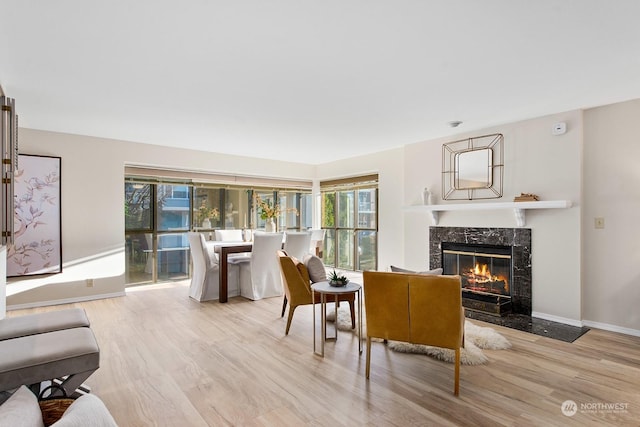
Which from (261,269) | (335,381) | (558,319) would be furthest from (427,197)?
(335,381)

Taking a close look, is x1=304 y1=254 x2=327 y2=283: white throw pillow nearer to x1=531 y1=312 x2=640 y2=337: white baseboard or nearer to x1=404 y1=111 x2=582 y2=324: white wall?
x1=404 y1=111 x2=582 y2=324: white wall

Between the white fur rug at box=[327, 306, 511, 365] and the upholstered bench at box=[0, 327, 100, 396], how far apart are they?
233cm

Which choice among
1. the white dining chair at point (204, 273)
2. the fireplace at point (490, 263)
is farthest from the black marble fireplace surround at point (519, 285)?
the white dining chair at point (204, 273)

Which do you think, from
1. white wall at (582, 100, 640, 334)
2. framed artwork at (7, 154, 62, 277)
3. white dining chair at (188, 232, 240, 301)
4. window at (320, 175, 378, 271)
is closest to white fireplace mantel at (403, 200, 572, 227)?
white wall at (582, 100, 640, 334)

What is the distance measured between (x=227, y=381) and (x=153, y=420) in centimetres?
57

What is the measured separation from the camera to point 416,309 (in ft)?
7.99

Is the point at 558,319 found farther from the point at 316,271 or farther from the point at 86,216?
the point at 86,216

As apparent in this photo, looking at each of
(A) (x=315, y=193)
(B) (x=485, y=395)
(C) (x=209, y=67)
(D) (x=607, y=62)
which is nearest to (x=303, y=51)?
(C) (x=209, y=67)

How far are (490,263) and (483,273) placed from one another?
170 mm

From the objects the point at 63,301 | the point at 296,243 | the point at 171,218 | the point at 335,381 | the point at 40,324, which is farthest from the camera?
the point at 171,218

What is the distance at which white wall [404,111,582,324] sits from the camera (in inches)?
151

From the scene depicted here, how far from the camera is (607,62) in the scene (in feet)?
8.71

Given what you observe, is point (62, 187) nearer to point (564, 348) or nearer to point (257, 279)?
point (257, 279)

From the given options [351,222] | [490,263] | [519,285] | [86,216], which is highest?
[86,216]
